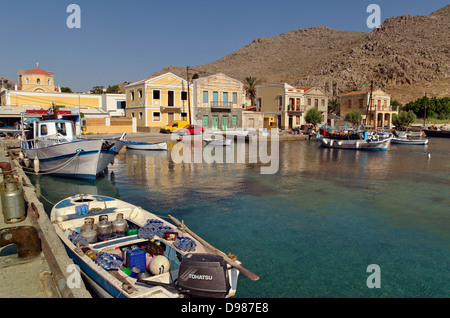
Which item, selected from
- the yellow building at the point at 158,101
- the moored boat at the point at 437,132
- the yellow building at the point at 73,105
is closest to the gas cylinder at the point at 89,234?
the yellow building at the point at 73,105

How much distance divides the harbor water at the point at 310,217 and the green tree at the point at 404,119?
51170 mm

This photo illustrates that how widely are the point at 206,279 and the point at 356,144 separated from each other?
4213 cm

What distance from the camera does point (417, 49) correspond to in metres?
133

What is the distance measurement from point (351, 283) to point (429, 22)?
208m

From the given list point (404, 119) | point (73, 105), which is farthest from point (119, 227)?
point (404, 119)

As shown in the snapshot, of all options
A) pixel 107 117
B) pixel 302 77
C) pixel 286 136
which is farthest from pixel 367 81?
pixel 107 117

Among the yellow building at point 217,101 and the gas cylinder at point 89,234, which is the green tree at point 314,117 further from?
the gas cylinder at point 89,234

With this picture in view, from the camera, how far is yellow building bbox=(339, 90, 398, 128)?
74.5 meters

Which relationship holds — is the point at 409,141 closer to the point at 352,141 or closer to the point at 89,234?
the point at 352,141

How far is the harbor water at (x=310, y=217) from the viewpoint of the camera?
8.90 metres

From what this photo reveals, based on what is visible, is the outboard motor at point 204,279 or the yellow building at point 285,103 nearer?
the outboard motor at point 204,279

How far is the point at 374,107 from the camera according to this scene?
245 feet

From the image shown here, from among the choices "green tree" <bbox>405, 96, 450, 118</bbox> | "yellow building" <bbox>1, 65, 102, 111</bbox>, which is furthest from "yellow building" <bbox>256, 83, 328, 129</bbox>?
"green tree" <bbox>405, 96, 450, 118</bbox>

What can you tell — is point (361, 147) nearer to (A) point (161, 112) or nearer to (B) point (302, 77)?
(A) point (161, 112)
